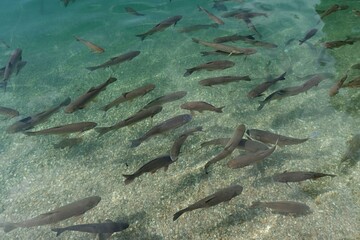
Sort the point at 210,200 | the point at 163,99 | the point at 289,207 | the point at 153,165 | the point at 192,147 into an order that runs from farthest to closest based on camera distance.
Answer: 1. the point at 163,99
2. the point at 192,147
3. the point at 153,165
4. the point at 289,207
5. the point at 210,200

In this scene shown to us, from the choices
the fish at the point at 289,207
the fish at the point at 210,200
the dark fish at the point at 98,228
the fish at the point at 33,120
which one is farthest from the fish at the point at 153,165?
the fish at the point at 33,120

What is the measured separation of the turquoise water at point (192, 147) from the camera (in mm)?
4500

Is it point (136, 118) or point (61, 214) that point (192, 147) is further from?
point (61, 214)

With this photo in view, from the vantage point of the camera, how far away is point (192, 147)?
19.2ft

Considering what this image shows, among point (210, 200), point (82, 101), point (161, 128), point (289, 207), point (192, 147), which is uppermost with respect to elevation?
point (82, 101)

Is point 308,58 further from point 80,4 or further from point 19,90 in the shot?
point 80,4

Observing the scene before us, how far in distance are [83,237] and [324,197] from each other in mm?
3401

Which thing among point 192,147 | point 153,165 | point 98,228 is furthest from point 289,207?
point 98,228

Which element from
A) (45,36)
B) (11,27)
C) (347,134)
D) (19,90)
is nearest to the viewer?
(347,134)

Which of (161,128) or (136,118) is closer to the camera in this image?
(161,128)

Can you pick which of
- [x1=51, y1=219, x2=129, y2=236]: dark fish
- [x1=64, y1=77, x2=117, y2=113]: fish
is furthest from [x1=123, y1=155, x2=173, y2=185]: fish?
[x1=64, y1=77, x2=117, y2=113]: fish

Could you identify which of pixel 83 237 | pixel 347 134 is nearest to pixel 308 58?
pixel 347 134

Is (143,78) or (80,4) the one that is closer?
(143,78)

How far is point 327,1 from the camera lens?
36.2 ft
